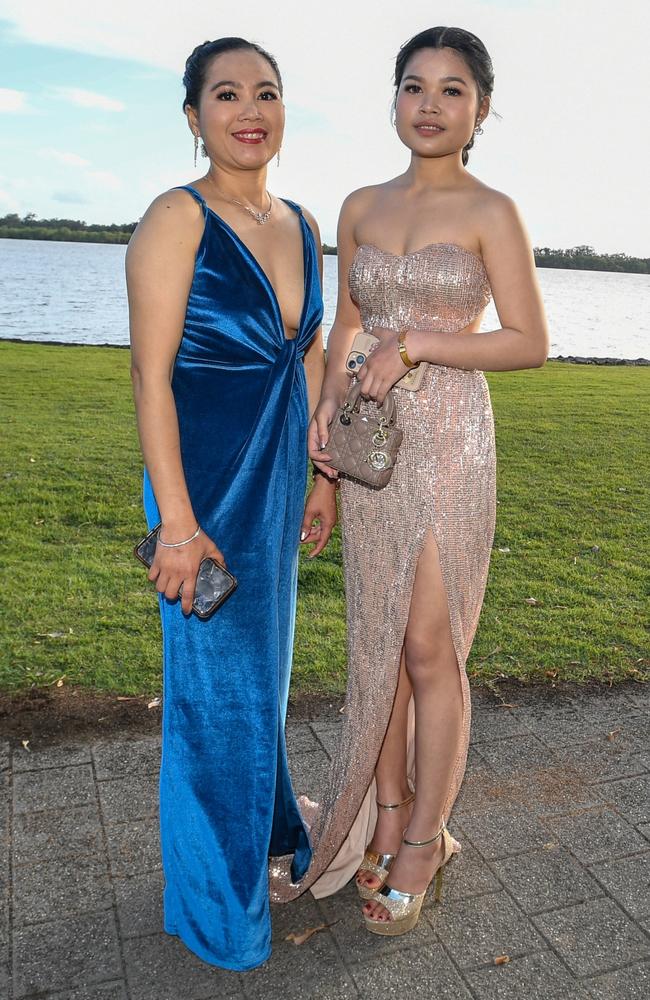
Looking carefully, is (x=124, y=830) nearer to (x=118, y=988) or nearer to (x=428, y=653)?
(x=118, y=988)

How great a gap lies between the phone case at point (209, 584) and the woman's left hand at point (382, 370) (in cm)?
70

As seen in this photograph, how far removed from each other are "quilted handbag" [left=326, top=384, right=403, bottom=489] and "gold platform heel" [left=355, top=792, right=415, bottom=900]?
1.25 metres

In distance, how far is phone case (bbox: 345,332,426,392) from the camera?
2.82 m

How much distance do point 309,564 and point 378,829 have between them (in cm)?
332

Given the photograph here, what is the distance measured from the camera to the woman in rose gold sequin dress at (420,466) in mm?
2762

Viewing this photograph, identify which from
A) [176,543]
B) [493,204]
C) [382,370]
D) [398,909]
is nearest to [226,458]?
[176,543]

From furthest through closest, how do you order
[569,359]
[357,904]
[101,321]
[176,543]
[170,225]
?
[101,321]
[569,359]
[357,904]
[176,543]
[170,225]

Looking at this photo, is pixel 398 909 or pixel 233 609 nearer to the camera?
pixel 233 609

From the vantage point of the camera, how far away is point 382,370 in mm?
2764

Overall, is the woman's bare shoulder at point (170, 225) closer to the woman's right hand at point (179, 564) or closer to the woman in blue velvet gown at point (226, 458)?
the woman in blue velvet gown at point (226, 458)

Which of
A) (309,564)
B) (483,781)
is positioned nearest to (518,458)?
(309,564)

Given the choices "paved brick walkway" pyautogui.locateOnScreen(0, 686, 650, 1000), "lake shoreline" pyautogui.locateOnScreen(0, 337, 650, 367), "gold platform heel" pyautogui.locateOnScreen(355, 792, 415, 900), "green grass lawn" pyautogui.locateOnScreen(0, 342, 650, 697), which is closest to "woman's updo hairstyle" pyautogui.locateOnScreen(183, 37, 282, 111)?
"gold platform heel" pyautogui.locateOnScreen(355, 792, 415, 900)

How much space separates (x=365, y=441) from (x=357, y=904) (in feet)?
5.32

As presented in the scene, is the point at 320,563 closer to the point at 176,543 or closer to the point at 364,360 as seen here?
the point at 364,360
